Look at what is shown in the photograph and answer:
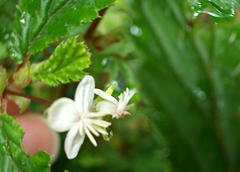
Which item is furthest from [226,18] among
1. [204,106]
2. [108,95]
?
[204,106]

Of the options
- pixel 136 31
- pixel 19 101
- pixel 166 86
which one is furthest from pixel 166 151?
pixel 19 101

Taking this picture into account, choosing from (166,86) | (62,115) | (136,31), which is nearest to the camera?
(62,115)

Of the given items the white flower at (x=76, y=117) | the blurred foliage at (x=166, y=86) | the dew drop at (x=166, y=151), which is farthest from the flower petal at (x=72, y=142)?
the dew drop at (x=166, y=151)

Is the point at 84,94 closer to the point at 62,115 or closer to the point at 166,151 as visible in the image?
the point at 62,115

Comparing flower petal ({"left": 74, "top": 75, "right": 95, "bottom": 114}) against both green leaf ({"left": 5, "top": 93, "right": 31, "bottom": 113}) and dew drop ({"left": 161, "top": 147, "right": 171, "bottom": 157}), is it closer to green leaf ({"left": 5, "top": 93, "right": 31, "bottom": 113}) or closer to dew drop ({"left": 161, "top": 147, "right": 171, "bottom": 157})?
green leaf ({"left": 5, "top": 93, "right": 31, "bottom": 113})

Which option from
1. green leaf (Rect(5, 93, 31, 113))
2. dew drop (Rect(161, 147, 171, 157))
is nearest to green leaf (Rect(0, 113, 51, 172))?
green leaf (Rect(5, 93, 31, 113))

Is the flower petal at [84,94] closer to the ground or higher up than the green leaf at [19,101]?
higher up

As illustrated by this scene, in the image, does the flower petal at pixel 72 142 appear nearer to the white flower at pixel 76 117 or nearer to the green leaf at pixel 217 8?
the white flower at pixel 76 117

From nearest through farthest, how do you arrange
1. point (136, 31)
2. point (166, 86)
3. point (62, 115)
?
point (62, 115), point (136, 31), point (166, 86)
